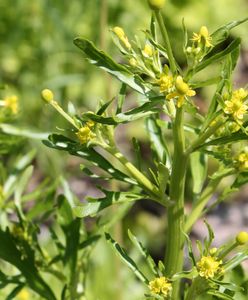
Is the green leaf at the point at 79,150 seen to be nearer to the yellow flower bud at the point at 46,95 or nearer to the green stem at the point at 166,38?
the yellow flower bud at the point at 46,95

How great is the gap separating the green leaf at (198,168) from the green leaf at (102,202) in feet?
0.71

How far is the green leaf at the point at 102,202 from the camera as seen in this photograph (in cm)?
109

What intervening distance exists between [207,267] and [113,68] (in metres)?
0.35

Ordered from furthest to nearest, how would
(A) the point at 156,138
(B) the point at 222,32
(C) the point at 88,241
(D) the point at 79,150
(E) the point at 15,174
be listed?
(E) the point at 15,174 → (C) the point at 88,241 → (A) the point at 156,138 → (D) the point at 79,150 → (B) the point at 222,32

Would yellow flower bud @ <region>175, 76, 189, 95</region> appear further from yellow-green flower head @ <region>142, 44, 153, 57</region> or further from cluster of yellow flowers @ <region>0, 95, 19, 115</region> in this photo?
cluster of yellow flowers @ <region>0, 95, 19, 115</region>

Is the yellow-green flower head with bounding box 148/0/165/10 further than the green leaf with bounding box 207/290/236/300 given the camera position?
No

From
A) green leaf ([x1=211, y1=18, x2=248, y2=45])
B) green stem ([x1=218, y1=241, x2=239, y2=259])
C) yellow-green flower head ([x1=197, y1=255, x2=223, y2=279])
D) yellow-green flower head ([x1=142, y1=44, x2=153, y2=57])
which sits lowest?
yellow-green flower head ([x1=197, y1=255, x2=223, y2=279])

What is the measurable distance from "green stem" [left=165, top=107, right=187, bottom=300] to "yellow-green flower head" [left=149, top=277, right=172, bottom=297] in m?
0.04

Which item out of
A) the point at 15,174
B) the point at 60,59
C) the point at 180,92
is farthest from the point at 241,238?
the point at 60,59

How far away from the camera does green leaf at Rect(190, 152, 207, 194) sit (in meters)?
1.30

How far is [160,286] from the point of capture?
1.09m

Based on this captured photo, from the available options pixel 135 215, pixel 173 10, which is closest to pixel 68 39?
pixel 135 215

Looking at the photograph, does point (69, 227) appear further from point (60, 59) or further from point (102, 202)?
point (60, 59)

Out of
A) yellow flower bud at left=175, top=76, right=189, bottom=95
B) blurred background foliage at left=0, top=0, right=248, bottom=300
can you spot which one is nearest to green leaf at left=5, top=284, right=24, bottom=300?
yellow flower bud at left=175, top=76, right=189, bottom=95
